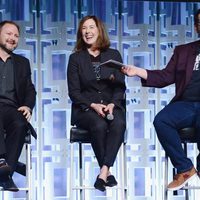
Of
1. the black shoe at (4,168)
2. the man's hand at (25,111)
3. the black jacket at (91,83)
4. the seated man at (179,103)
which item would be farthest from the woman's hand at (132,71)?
the black shoe at (4,168)

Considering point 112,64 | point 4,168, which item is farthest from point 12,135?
point 112,64

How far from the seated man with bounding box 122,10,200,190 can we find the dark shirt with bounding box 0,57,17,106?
733mm

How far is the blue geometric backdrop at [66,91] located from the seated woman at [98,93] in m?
0.76

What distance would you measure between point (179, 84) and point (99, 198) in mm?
1342

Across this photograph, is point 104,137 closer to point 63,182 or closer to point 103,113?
point 103,113

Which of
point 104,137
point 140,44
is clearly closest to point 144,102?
point 140,44

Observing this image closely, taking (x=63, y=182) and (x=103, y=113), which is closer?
(x=103, y=113)

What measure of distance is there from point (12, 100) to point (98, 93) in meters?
0.55

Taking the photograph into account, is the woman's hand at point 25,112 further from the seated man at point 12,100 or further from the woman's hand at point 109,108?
the woman's hand at point 109,108

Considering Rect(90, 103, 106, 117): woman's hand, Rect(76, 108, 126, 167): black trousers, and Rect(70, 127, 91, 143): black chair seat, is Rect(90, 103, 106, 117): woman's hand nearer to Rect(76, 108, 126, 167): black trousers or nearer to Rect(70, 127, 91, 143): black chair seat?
Rect(76, 108, 126, 167): black trousers

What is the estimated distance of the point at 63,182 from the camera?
535cm

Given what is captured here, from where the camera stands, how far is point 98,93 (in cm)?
456

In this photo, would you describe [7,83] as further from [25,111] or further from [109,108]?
[109,108]

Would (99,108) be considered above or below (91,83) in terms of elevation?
below
